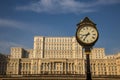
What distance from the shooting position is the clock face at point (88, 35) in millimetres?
13989

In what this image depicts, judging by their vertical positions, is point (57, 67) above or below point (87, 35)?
below

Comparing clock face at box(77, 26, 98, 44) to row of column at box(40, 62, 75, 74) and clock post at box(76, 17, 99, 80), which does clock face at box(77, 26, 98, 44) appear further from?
row of column at box(40, 62, 75, 74)

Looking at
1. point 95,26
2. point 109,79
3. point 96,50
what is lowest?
point 109,79

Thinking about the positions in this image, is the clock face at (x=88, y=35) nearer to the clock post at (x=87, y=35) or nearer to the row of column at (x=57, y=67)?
the clock post at (x=87, y=35)

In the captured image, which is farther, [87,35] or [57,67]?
[57,67]

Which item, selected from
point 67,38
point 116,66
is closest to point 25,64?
point 67,38

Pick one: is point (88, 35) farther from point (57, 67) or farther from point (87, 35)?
point (57, 67)

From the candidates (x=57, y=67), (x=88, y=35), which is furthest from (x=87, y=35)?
(x=57, y=67)

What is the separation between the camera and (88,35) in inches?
554

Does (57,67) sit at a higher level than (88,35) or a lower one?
lower

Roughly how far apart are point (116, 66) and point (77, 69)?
26.4m

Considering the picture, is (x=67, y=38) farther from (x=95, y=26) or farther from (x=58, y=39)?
(x=95, y=26)

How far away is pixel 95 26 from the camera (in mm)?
14031

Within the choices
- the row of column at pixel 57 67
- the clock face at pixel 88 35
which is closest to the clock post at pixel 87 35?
the clock face at pixel 88 35
